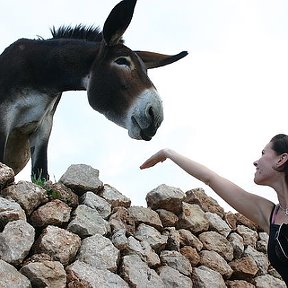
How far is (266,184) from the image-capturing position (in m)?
2.83

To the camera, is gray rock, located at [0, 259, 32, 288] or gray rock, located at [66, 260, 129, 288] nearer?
gray rock, located at [0, 259, 32, 288]

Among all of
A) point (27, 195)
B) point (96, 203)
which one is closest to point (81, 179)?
point (96, 203)

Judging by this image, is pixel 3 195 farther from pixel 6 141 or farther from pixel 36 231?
pixel 6 141

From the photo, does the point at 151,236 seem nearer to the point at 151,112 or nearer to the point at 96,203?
the point at 96,203

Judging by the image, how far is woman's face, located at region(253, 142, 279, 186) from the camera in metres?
2.79

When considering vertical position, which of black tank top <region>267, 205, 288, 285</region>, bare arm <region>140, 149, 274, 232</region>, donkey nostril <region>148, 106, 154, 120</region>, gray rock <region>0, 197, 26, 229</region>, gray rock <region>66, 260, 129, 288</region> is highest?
donkey nostril <region>148, 106, 154, 120</region>

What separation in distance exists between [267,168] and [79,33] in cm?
311

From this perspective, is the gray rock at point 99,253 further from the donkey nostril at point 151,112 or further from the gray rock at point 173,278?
the donkey nostril at point 151,112

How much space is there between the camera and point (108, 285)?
348 centimetres

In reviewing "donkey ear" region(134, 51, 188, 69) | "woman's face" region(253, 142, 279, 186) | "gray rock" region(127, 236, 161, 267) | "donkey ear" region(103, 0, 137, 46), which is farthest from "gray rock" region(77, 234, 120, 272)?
"donkey ear" region(134, 51, 188, 69)

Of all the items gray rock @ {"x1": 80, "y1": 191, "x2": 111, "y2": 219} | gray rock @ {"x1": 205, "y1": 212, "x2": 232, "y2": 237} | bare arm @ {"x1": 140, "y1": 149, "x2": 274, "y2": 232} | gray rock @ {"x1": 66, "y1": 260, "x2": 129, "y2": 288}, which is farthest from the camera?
gray rock @ {"x1": 205, "y1": 212, "x2": 232, "y2": 237}

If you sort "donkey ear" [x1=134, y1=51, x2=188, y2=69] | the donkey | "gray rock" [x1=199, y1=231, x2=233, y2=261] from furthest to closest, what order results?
"donkey ear" [x1=134, y1=51, x2=188, y2=69] → "gray rock" [x1=199, y1=231, x2=233, y2=261] → the donkey

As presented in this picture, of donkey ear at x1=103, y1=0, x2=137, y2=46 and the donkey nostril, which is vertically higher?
donkey ear at x1=103, y1=0, x2=137, y2=46

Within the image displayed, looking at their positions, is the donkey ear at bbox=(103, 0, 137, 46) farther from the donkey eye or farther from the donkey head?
the donkey eye
